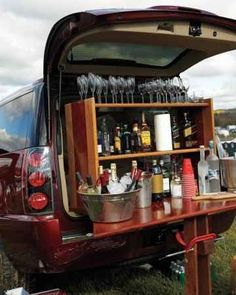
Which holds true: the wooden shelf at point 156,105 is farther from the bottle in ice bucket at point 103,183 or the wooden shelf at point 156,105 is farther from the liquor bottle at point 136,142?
the bottle in ice bucket at point 103,183

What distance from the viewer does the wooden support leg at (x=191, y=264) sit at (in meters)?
2.76

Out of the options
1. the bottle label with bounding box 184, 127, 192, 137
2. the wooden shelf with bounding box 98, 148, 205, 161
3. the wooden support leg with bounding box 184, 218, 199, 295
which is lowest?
the wooden support leg with bounding box 184, 218, 199, 295

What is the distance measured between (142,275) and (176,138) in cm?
129

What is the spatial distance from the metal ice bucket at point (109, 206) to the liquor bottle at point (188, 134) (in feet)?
3.84

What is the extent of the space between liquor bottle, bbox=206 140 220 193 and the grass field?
83cm

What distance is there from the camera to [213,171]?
139 inches

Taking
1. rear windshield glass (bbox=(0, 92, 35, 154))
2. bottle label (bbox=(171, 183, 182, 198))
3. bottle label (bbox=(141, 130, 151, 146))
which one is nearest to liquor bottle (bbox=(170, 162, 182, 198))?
bottle label (bbox=(171, 183, 182, 198))

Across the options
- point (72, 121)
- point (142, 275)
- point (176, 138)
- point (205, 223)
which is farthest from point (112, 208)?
point (142, 275)

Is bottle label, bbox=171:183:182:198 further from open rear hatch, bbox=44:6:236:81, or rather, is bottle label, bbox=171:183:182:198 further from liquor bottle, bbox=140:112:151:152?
open rear hatch, bbox=44:6:236:81

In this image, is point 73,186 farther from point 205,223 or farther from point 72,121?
point 205,223

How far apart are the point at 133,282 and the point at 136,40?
2.04 meters

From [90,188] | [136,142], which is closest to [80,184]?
[90,188]

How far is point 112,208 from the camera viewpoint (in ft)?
9.03

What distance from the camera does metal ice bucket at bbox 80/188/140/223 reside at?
274 cm
